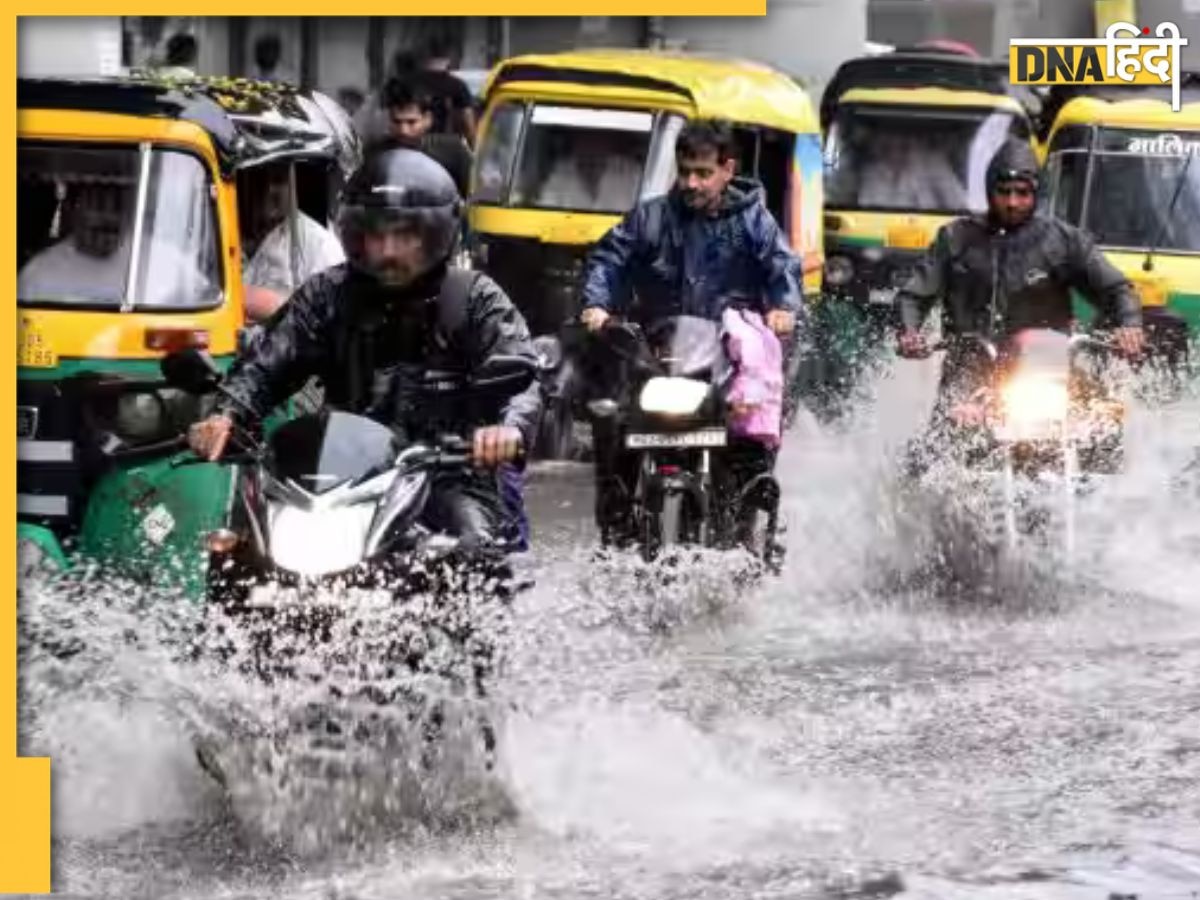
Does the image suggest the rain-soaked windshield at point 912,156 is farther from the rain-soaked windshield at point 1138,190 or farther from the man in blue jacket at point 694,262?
the man in blue jacket at point 694,262

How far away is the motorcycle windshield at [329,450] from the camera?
6.91 m

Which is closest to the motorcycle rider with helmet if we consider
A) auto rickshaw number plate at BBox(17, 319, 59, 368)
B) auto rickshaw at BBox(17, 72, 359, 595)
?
auto rickshaw at BBox(17, 72, 359, 595)

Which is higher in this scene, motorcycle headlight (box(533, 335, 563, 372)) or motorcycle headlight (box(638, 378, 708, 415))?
motorcycle headlight (box(533, 335, 563, 372))

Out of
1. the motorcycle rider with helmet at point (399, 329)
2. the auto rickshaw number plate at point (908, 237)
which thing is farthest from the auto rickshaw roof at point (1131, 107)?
the motorcycle rider with helmet at point (399, 329)

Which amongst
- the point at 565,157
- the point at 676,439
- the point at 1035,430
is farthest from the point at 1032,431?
the point at 565,157

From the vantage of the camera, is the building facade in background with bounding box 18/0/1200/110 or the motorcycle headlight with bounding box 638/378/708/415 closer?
the motorcycle headlight with bounding box 638/378/708/415

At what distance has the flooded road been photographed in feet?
23.1

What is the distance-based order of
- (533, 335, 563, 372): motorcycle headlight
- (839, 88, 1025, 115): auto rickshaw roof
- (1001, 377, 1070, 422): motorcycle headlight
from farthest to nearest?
(839, 88, 1025, 115): auto rickshaw roof
(1001, 377, 1070, 422): motorcycle headlight
(533, 335, 563, 372): motorcycle headlight

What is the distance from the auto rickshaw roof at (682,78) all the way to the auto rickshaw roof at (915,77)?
147 inches

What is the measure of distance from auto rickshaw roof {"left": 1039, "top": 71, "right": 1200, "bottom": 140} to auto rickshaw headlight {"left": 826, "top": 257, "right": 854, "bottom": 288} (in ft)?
7.44

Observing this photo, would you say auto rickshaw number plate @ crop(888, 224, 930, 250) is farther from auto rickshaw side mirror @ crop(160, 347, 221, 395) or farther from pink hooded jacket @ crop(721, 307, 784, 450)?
auto rickshaw side mirror @ crop(160, 347, 221, 395)

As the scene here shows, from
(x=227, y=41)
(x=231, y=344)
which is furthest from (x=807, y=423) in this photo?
(x=231, y=344)

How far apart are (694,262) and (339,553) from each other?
15.0ft

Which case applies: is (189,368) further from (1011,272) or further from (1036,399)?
(1011,272)
